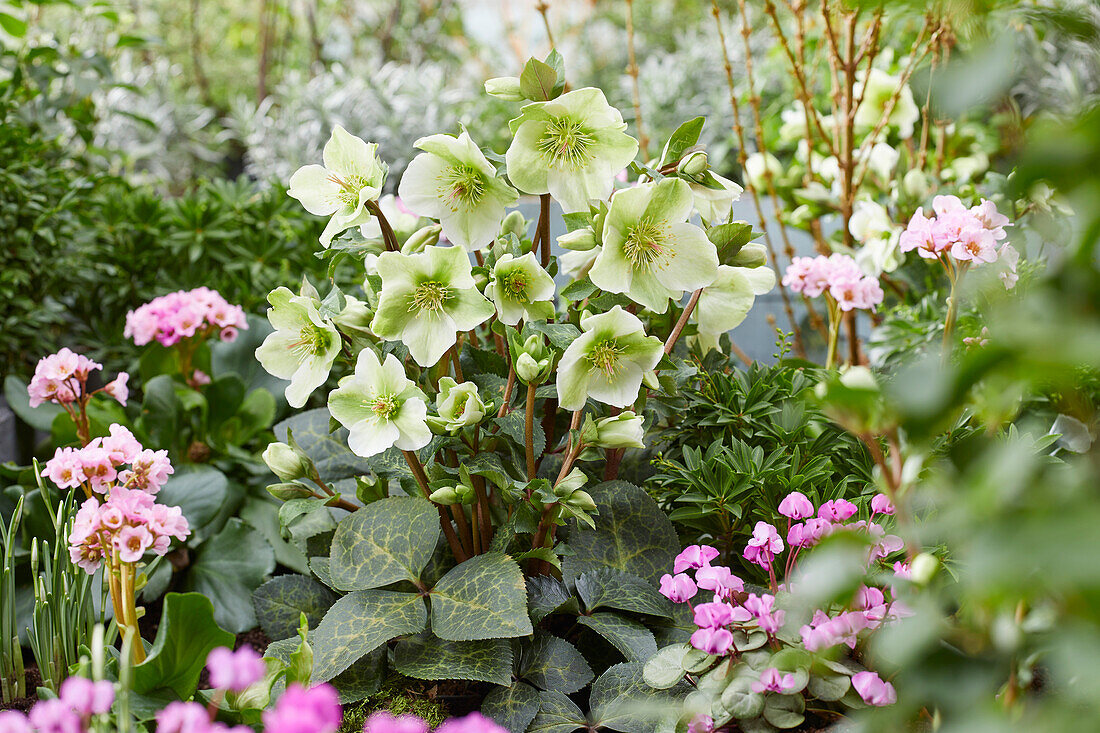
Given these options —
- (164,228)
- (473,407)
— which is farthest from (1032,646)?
(164,228)

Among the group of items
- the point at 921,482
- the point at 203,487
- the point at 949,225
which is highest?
the point at 949,225

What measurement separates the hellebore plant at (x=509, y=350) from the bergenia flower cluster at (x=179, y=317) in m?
0.69

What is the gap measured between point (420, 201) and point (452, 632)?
0.47m

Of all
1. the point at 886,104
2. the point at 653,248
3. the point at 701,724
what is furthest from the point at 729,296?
the point at 886,104

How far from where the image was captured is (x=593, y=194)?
859mm

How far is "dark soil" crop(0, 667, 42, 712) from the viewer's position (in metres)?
0.95

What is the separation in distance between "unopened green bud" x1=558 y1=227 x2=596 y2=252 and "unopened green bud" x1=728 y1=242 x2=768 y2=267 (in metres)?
0.18

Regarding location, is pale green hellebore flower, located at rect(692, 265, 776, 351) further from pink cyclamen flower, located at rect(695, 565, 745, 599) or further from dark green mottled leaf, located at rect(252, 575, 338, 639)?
dark green mottled leaf, located at rect(252, 575, 338, 639)

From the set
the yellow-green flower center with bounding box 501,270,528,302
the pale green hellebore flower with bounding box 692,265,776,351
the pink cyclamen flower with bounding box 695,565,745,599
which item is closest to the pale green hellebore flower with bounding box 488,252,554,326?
the yellow-green flower center with bounding box 501,270,528,302

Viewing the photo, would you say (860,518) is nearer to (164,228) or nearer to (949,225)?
(949,225)

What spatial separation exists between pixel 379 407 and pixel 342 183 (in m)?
0.26

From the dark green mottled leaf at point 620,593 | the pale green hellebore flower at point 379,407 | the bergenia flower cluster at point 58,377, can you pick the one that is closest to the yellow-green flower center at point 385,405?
the pale green hellebore flower at point 379,407

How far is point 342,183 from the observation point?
2.89 ft

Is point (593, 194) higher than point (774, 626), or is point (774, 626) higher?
point (593, 194)
